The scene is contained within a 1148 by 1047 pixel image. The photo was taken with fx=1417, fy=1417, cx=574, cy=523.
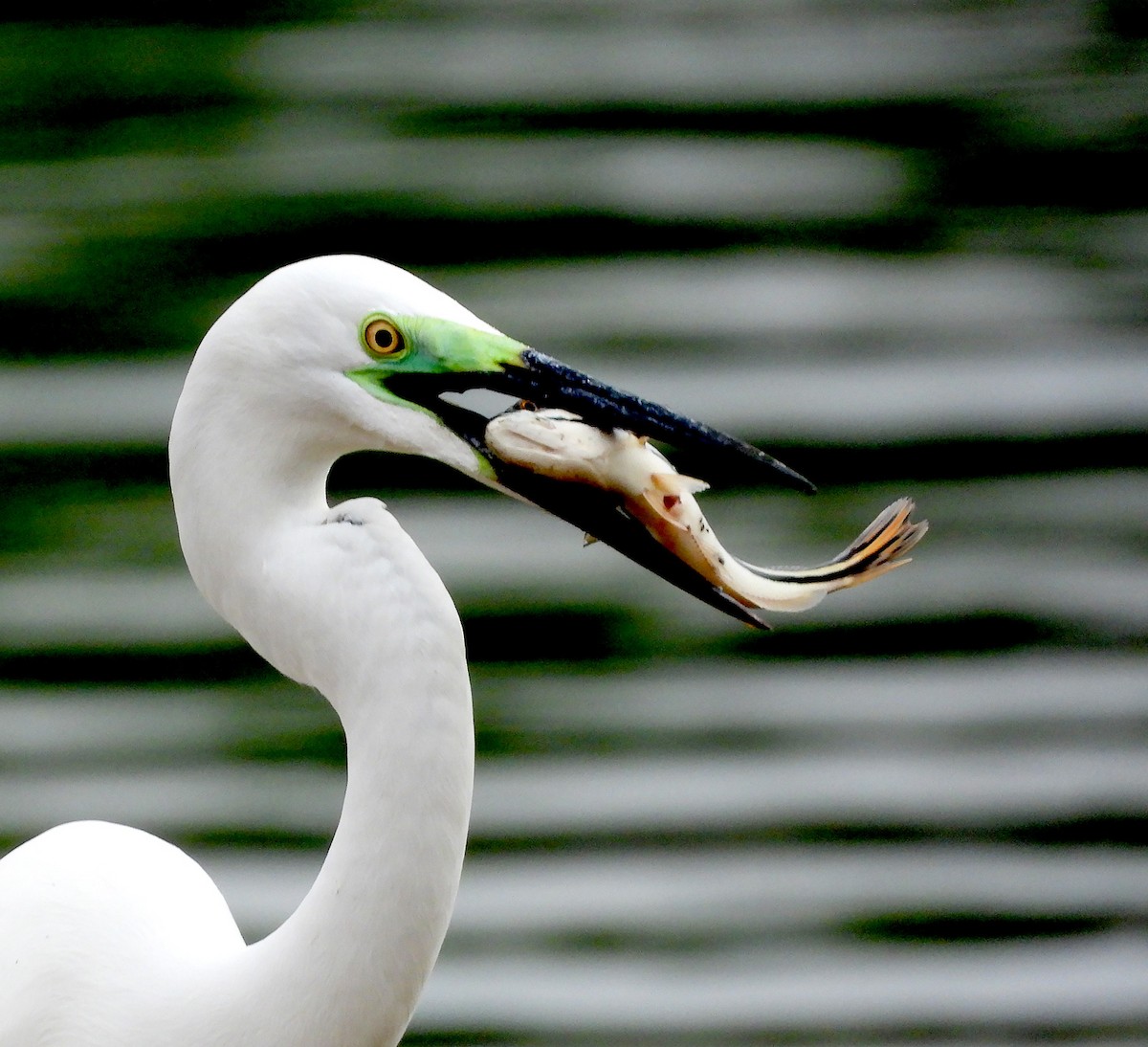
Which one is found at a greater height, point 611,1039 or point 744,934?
point 744,934

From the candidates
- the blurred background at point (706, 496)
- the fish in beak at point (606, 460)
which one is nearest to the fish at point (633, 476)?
the fish in beak at point (606, 460)

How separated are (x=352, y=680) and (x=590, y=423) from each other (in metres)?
0.22

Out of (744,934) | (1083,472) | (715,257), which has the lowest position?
(744,934)

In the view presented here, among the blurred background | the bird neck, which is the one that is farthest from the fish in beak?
the blurred background

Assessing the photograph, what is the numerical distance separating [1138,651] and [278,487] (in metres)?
1.64

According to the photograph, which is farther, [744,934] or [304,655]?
[744,934]

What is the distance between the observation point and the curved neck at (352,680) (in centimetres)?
90

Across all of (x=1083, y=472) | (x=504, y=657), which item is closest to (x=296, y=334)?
(x=504, y=657)

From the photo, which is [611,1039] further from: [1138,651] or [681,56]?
[681,56]

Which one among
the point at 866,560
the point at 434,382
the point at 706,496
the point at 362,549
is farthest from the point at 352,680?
the point at 706,496

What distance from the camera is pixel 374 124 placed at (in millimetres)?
2141

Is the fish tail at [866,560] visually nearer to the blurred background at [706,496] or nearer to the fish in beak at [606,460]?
the fish in beak at [606,460]

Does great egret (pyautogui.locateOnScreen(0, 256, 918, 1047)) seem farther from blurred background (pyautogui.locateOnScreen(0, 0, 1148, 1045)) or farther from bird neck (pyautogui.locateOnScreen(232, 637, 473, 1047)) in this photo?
blurred background (pyautogui.locateOnScreen(0, 0, 1148, 1045))

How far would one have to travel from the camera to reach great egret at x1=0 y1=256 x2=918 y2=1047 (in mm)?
891
